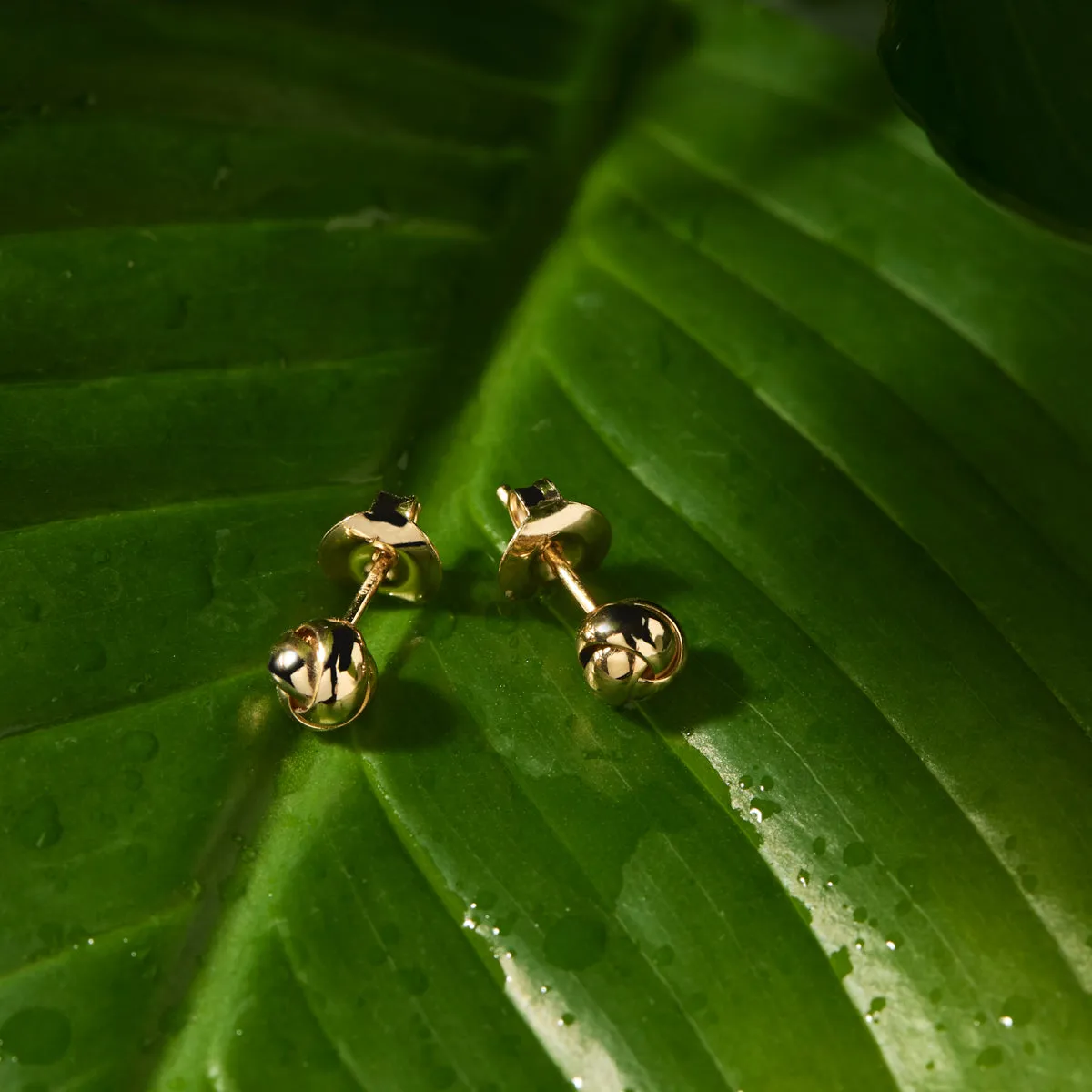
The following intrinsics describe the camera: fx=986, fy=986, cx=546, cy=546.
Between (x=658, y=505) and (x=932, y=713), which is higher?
(x=658, y=505)

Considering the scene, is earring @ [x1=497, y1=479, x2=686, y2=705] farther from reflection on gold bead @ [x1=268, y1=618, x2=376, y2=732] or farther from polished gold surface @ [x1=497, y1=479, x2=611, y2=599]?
reflection on gold bead @ [x1=268, y1=618, x2=376, y2=732]

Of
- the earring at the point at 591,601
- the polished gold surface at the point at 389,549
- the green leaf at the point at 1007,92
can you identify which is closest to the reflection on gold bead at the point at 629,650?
the earring at the point at 591,601

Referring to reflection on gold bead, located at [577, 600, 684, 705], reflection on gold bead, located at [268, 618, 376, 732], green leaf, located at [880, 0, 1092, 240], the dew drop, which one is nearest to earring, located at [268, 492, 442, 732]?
reflection on gold bead, located at [268, 618, 376, 732]

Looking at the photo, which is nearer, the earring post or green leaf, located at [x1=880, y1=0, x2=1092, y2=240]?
green leaf, located at [x1=880, y1=0, x2=1092, y2=240]

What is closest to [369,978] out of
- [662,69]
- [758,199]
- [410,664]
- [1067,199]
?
[410,664]

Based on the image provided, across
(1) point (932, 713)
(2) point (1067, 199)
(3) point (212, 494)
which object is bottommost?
(1) point (932, 713)

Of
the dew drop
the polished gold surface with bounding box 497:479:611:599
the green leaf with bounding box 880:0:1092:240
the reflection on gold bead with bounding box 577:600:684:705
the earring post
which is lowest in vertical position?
the dew drop

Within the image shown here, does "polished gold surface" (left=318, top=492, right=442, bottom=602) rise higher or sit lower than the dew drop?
higher

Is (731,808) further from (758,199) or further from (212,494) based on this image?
(758,199)
